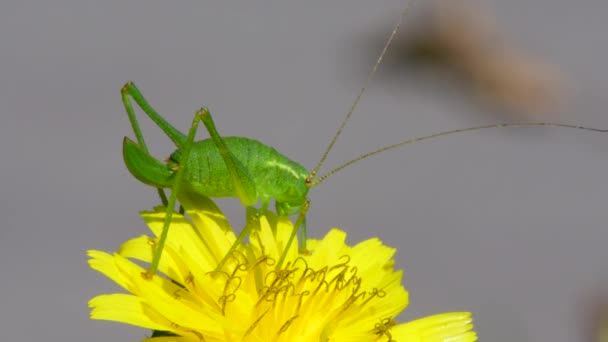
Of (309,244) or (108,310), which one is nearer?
(108,310)

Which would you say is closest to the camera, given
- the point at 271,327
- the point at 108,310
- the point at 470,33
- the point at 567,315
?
the point at 108,310

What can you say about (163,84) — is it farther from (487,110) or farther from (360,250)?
(360,250)

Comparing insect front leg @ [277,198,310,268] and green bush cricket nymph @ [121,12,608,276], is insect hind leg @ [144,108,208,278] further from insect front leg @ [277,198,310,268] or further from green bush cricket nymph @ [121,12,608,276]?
insect front leg @ [277,198,310,268]

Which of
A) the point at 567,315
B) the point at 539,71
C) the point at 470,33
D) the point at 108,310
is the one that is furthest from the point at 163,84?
the point at 108,310

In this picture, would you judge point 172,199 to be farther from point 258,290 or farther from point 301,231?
point 301,231

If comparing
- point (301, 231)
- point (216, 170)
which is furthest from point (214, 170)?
point (301, 231)

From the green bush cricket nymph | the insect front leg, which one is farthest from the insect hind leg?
the insect front leg
